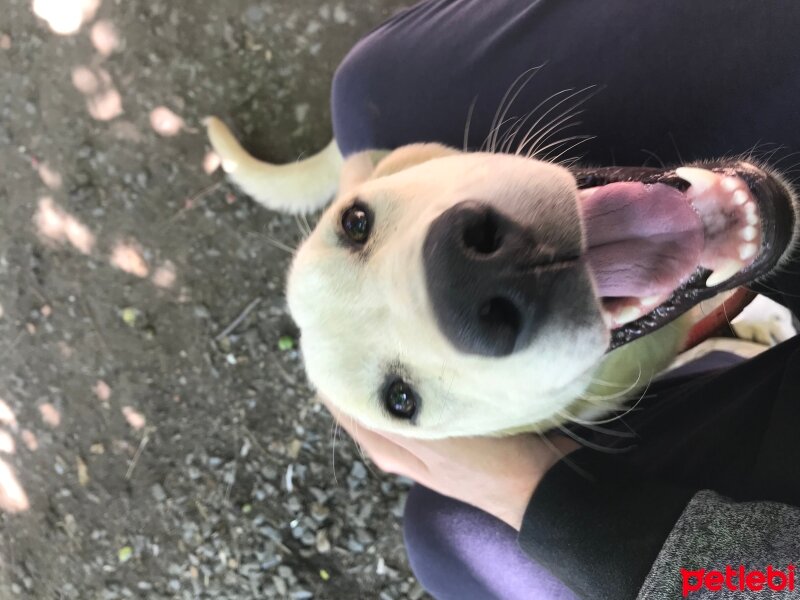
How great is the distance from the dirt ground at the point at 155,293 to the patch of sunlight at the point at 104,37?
0.01 meters

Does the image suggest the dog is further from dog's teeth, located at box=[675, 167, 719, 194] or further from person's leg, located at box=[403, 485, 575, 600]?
person's leg, located at box=[403, 485, 575, 600]

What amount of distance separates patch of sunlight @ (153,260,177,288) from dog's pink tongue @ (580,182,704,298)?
2.51m

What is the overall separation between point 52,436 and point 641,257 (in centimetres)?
325

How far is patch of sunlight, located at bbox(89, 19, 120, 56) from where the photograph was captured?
3160 millimetres

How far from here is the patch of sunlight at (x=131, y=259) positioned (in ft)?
10.5

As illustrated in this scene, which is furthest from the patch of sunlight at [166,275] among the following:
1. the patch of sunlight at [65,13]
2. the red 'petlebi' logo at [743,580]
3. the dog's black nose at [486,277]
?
the red 'petlebi' logo at [743,580]

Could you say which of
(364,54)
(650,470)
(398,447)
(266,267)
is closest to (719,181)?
(650,470)

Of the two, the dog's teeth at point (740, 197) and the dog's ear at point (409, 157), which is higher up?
the dog's teeth at point (740, 197)

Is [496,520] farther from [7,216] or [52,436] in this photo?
[7,216]

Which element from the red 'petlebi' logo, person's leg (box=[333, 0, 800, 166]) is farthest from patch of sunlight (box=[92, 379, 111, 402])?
the red 'petlebi' logo

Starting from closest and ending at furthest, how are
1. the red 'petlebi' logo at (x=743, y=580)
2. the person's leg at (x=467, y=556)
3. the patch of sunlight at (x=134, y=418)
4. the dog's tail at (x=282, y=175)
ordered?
the red 'petlebi' logo at (x=743, y=580), the person's leg at (x=467, y=556), the dog's tail at (x=282, y=175), the patch of sunlight at (x=134, y=418)

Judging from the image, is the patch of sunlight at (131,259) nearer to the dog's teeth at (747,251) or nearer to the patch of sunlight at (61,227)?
the patch of sunlight at (61,227)

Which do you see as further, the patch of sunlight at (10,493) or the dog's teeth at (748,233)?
the patch of sunlight at (10,493)

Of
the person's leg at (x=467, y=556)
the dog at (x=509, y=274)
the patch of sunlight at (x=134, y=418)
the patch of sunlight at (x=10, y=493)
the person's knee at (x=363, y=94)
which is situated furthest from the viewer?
the patch of sunlight at (x=10, y=493)
